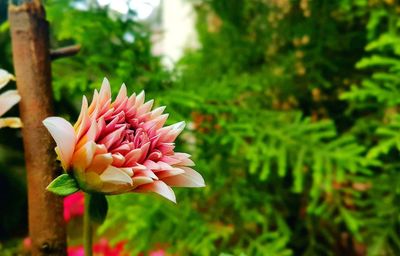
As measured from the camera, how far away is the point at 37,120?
1.07ft

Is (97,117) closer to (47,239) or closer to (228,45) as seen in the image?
(47,239)

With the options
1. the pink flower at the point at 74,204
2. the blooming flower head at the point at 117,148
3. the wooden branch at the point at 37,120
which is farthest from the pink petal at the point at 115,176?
the pink flower at the point at 74,204

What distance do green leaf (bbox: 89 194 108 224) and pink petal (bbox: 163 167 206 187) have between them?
38mm

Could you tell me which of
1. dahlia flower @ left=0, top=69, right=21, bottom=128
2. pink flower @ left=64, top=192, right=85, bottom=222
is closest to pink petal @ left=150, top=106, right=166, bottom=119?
dahlia flower @ left=0, top=69, right=21, bottom=128

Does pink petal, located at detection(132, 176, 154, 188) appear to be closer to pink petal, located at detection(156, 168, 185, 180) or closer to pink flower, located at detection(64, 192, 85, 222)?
pink petal, located at detection(156, 168, 185, 180)

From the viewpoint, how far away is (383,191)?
2.73ft

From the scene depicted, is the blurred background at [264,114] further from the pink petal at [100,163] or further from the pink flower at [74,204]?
the pink petal at [100,163]

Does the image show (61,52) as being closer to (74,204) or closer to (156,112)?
(156,112)

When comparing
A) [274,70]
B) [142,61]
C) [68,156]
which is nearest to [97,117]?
[68,156]

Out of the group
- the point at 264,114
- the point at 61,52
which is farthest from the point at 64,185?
the point at 264,114

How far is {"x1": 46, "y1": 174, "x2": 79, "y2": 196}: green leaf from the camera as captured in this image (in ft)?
0.79

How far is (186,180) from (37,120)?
4.9 inches

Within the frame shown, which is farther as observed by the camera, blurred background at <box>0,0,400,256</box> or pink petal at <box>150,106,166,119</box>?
blurred background at <box>0,0,400,256</box>

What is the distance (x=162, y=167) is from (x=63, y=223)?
0.13 metres
